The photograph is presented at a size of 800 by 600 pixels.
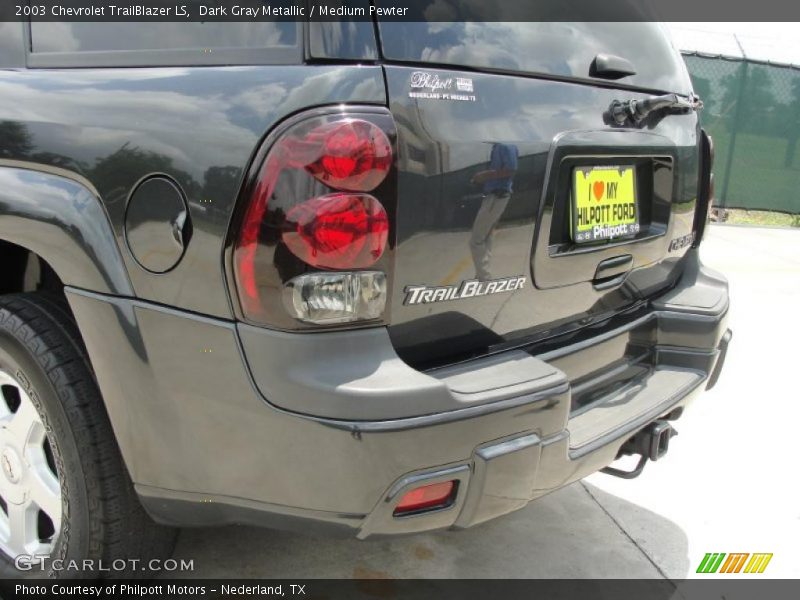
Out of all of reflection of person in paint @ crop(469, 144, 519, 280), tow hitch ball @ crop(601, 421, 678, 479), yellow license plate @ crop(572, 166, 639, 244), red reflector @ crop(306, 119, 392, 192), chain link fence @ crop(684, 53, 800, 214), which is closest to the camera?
red reflector @ crop(306, 119, 392, 192)

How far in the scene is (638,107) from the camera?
2.13 m

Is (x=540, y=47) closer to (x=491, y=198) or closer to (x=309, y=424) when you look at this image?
(x=491, y=198)

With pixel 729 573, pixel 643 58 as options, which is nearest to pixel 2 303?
pixel 643 58

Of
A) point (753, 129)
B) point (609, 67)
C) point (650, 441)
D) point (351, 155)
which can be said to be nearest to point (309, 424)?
point (351, 155)

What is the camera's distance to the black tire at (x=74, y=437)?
182cm

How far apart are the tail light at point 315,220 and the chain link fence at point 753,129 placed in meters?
10.5

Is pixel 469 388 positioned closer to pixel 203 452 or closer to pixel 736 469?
pixel 203 452

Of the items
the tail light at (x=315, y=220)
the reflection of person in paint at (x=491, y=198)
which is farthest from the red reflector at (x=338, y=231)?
the reflection of person in paint at (x=491, y=198)

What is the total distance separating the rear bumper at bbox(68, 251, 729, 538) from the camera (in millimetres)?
1513

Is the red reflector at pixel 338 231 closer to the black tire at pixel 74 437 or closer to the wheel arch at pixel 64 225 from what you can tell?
the wheel arch at pixel 64 225

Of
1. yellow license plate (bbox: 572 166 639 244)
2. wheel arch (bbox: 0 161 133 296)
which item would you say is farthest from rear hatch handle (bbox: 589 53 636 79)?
wheel arch (bbox: 0 161 133 296)

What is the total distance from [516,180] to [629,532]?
1588 mm

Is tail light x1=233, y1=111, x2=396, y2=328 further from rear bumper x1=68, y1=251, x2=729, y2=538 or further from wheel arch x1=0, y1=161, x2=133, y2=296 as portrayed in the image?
wheel arch x1=0, y1=161, x2=133, y2=296

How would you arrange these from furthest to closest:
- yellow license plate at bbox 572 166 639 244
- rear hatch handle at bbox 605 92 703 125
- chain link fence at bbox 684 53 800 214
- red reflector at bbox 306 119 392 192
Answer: chain link fence at bbox 684 53 800 214
rear hatch handle at bbox 605 92 703 125
yellow license plate at bbox 572 166 639 244
red reflector at bbox 306 119 392 192
